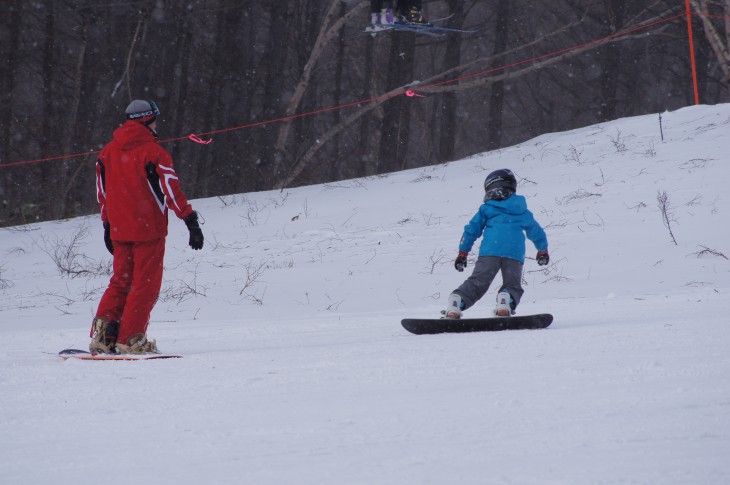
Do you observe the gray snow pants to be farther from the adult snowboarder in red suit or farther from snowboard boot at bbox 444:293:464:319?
the adult snowboarder in red suit

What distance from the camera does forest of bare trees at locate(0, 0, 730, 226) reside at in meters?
22.6

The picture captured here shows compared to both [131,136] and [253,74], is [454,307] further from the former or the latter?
[253,74]

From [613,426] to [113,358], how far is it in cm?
311

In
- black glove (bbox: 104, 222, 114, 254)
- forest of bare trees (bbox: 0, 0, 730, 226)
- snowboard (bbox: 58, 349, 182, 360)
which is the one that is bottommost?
snowboard (bbox: 58, 349, 182, 360)

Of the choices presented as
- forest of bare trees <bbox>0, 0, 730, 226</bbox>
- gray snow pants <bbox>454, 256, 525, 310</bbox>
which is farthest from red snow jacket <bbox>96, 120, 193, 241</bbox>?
forest of bare trees <bbox>0, 0, 730, 226</bbox>

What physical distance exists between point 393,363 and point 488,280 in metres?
2.03

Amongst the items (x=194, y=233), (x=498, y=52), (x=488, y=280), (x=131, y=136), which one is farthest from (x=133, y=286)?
(x=498, y=52)

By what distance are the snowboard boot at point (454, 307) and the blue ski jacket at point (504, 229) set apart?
1.55 ft

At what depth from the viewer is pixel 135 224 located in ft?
17.6

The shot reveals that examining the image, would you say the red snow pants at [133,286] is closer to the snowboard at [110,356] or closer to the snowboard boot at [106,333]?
the snowboard boot at [106,333]

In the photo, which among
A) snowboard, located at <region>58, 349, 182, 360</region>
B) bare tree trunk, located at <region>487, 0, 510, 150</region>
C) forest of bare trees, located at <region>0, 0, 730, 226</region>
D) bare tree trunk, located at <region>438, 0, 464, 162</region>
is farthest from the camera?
bare tree trunk, located at <region>487, 0, 510, 150</region>

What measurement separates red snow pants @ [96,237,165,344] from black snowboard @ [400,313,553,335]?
1680mm

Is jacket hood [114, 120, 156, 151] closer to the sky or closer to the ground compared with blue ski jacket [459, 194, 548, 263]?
closer to the sky

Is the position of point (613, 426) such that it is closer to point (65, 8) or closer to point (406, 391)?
point (406, 391)
